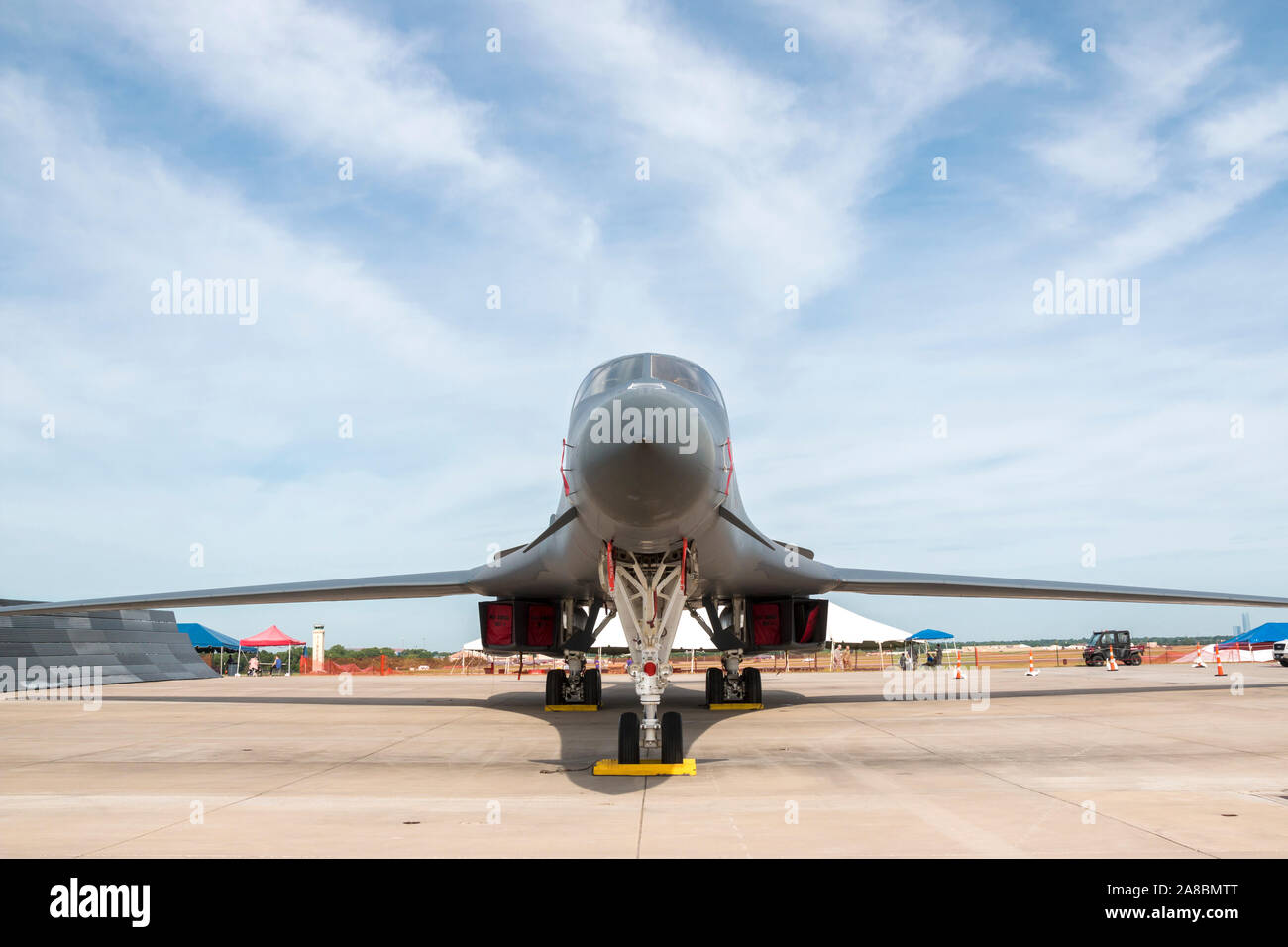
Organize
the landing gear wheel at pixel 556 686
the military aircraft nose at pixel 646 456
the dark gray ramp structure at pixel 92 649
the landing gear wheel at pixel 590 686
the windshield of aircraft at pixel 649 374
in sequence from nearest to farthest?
the military aircraft nose at pixel 646 456
the windshield of aircraft at pixel 649 374
the landing gear wheel at pixel 556 686
the landing gear wheel at pixel 590 686
the dark gray ramp structure at pixel 92 649

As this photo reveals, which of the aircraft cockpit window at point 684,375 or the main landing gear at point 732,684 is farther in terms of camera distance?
the main landing gear at point 732,684

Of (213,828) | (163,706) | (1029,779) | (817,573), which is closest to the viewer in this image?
Result: (213,828)

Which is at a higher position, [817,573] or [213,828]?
[817,573]

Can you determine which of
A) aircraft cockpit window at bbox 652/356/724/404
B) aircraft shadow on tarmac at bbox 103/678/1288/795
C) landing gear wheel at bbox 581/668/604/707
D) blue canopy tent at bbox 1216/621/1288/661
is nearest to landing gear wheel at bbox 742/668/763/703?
aircraft shadow on tarmac at bbox 103/678/1288/795

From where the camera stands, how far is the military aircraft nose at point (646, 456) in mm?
5730

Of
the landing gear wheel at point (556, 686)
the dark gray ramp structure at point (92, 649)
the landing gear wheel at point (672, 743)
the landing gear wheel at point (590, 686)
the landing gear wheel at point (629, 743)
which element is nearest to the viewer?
the landing gear wheel at point (629, 743)

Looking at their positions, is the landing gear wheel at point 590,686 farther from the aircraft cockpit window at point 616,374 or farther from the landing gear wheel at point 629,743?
the aircraft cockpit window at point 616,374

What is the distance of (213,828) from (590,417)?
3418 mm

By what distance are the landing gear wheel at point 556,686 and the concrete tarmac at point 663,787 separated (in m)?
1.05

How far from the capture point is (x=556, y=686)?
542 inches

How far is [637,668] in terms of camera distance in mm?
7246

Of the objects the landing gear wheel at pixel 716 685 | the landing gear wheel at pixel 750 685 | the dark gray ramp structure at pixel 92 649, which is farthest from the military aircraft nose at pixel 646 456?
the dark gray ramp structure at pixel 92 649
